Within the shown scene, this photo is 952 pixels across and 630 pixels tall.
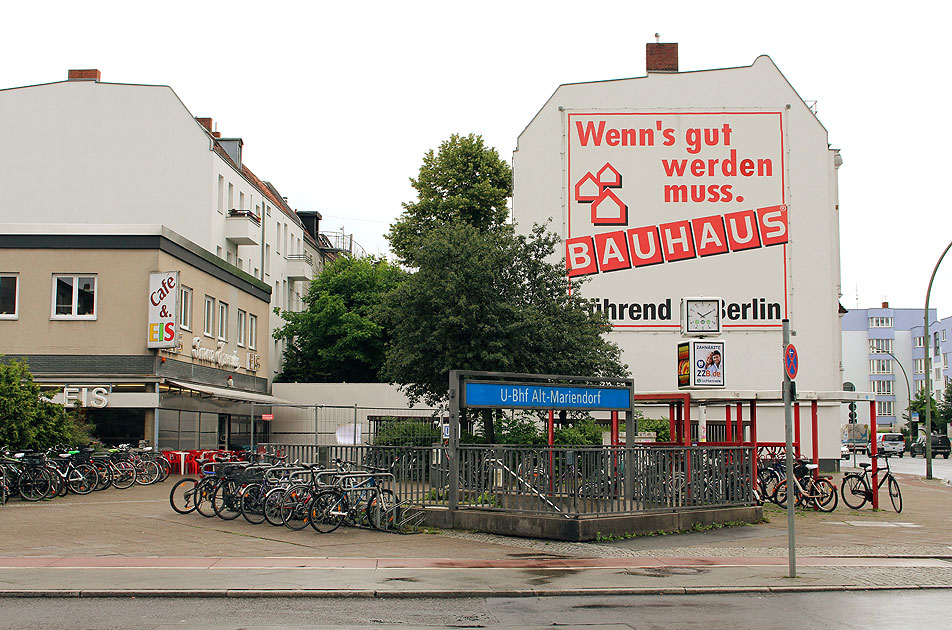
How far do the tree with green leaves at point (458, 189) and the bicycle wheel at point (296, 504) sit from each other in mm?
30622

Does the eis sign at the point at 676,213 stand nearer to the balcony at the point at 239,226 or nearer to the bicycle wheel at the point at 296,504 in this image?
the balcony at the point at 239,226

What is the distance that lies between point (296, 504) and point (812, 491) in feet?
37.1

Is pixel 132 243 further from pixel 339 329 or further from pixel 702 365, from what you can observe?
pixel 339 329

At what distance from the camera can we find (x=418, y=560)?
12.9 meters

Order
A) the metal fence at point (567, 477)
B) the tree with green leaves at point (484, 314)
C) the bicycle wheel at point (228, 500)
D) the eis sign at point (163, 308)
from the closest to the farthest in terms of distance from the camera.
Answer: the metal fence at point (567, 477) → the bicycle wheel at point (228, 500) → the tree with green leaves at point (484, 314) → the eis sign at point (163, 308)

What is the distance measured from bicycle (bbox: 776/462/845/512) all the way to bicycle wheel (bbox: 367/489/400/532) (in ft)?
30.7

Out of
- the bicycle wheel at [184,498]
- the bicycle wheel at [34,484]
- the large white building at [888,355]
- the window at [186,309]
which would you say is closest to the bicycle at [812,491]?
the bicycle wheel at [184,498]

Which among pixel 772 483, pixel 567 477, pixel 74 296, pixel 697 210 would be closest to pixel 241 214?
pixel 74 296

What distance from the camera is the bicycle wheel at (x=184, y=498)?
18219mm

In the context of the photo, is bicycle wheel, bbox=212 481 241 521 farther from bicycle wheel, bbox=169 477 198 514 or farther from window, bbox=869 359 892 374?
window, bbox=869 359 892 374

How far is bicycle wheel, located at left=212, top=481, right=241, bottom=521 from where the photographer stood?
17.3m

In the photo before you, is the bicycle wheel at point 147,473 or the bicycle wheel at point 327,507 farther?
the bicycle wheel at point 147,473

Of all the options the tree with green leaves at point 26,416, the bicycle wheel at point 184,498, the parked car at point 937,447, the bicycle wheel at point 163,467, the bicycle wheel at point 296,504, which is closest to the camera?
the bicycle wheel at point 296,504

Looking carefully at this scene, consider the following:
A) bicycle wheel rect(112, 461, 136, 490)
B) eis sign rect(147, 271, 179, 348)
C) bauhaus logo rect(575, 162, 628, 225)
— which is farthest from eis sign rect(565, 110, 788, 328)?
bicycle wheel rect(112, 461, 136, 490)
